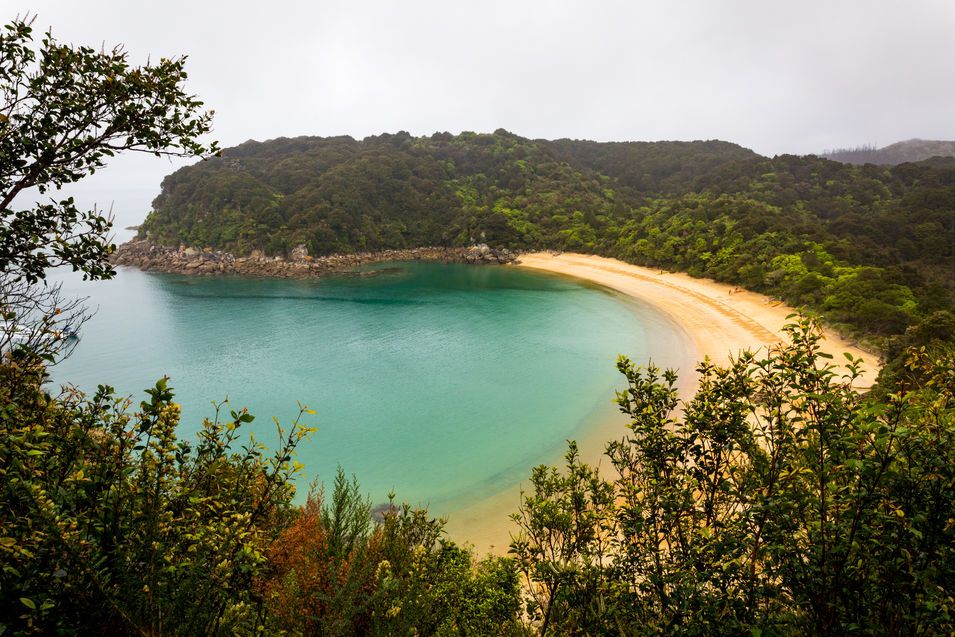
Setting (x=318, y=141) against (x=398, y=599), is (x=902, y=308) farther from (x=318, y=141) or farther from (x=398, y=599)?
(x=318, y=141)

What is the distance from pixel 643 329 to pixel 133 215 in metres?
188

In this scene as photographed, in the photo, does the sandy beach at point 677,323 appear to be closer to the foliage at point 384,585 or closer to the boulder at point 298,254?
the foliage at point 384,585

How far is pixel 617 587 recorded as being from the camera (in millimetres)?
4363

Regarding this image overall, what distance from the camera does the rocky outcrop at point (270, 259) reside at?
6224 cm

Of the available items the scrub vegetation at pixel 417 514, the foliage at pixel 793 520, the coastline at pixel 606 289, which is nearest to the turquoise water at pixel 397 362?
the coastline at pixel 606 289

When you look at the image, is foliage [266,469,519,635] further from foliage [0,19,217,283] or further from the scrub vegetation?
foliage [0,19,217,283]

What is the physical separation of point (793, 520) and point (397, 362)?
28.4m

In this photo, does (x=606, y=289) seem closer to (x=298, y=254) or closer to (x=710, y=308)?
(x=710, y=308)

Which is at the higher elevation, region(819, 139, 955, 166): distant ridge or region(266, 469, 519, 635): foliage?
region(819, 139, 955, 166): distant ridge

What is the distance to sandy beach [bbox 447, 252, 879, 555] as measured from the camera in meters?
14.6

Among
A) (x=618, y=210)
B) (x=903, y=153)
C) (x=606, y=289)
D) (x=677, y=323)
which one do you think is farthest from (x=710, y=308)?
(x=903, y=153)

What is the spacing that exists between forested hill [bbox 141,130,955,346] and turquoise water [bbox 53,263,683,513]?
1304 cm

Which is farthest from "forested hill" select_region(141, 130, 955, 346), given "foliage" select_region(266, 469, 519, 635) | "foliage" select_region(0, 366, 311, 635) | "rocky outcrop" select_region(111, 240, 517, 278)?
"foliage" select_region(0, 366, 311, 635)

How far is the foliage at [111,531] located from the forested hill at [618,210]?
34821 millimetres
